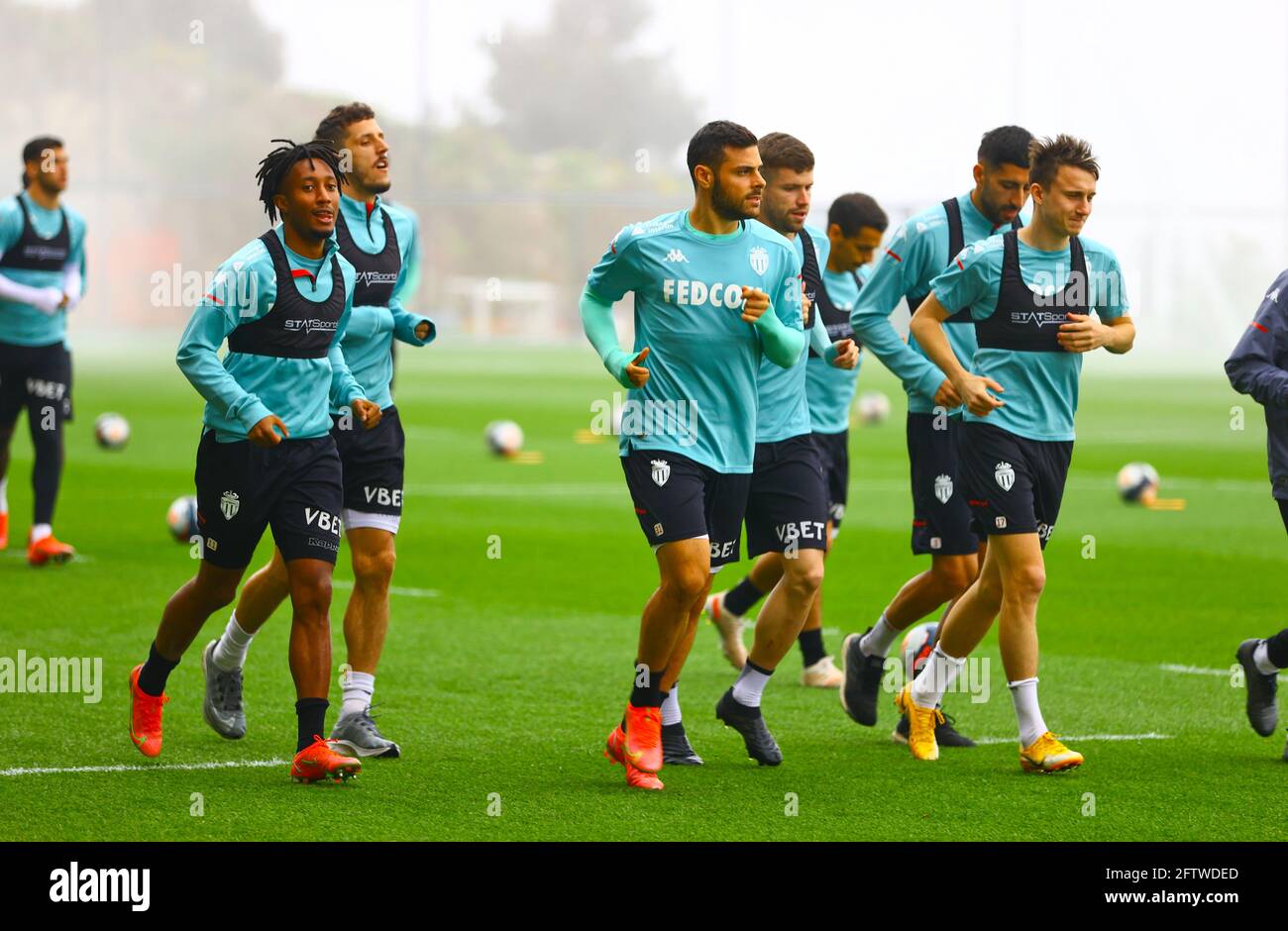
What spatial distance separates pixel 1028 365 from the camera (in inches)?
273

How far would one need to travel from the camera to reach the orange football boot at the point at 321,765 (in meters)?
6.36

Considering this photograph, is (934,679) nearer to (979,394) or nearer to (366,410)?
(979,394)

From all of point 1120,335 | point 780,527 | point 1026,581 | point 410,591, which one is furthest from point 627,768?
point 410,591

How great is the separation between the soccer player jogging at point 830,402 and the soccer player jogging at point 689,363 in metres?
1.94

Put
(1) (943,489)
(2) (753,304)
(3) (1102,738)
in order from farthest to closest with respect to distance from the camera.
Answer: (1) (943,489) → (3) (1102,738) → (2) (753,304)

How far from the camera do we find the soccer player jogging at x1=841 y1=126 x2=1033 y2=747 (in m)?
7.68

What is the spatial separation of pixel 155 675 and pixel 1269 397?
14.3 feet

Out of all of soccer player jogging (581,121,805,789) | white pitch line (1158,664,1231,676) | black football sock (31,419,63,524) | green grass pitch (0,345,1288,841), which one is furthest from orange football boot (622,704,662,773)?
black football sock (31,419,63,524)

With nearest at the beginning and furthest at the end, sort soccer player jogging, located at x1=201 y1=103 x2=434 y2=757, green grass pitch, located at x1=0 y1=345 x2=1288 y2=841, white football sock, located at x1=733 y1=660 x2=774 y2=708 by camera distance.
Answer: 1. green grass pitch, located at x1=0 y1=345 x2=1288 y2=841
2. white football sock, located at x1=733 y1=660 x2=774 y2=708
3. soccer player jogging, located at x1=201 y1=103 x2=434 y2=757

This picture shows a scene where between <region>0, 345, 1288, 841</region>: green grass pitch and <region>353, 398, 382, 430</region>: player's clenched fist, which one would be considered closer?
<region>0, 345, 1288, 841</region>: green grass pitch

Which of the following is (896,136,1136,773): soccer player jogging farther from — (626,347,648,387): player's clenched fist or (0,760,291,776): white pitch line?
(0,760,291,776): white pitch line

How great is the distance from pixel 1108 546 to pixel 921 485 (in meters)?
6.40

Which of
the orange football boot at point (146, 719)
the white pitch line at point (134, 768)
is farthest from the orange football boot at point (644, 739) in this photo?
the orange football boot at point (146, 719)

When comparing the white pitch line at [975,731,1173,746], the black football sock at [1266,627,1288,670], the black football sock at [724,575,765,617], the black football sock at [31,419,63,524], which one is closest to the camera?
the black football sock at [1266,627,1288,670]
